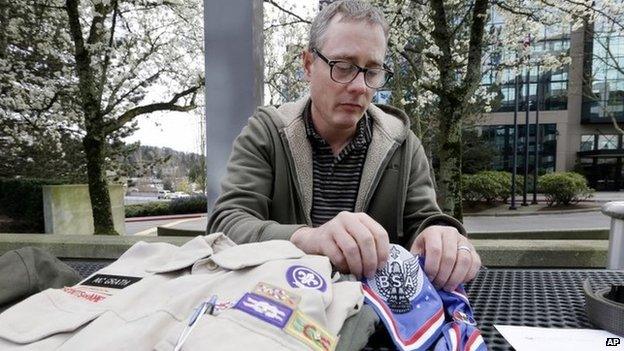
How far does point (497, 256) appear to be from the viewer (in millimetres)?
3439

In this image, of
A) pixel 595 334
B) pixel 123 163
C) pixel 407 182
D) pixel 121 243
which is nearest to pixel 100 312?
pixel 595 334

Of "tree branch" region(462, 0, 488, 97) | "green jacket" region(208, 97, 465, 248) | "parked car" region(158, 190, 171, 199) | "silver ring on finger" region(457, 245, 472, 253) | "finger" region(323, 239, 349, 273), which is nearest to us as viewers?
"finger" region(323, 239, 349, 273)

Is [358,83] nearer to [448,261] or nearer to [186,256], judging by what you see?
[448,261]

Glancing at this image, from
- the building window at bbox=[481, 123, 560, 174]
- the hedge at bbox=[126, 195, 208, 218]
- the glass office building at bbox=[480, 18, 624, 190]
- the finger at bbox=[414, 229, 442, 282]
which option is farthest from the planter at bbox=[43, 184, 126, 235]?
the building window at bbox=[481, 123, 560, 174]

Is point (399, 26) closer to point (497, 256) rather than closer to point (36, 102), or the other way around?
point (497, 256)

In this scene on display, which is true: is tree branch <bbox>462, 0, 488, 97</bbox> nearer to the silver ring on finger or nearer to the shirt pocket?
the silver ring on finger

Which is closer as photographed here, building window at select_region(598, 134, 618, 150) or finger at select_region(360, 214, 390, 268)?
finger at select_region(360, 214, 390, 268)

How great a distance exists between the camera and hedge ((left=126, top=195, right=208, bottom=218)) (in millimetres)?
18984

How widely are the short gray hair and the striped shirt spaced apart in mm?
366

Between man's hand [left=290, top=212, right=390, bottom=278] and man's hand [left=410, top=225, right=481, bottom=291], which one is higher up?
man's hand [left=290, top=212, right=390, bottom=278]

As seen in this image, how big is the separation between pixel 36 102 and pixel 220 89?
26.0ft

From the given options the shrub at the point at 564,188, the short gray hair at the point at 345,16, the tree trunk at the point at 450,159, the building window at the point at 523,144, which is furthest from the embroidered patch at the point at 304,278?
the building window at the point at 523,144

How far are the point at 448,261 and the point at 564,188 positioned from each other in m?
20.2

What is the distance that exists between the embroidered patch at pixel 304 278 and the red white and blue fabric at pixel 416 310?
0.13m
